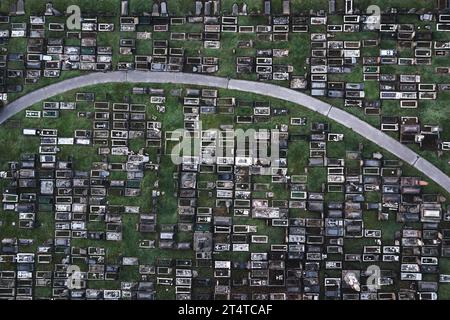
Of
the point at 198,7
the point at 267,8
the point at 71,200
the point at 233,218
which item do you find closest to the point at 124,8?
the point at 198,7

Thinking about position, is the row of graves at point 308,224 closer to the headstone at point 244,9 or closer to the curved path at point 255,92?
the curved path at point 255,92

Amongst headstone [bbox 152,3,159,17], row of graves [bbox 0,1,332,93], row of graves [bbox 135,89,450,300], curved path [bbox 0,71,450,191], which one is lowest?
row of graves [bbox 135,89,450,300]

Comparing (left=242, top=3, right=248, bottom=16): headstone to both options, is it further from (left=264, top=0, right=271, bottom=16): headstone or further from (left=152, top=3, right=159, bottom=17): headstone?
(left=152, top=3, right=159, bottom=17): headstone

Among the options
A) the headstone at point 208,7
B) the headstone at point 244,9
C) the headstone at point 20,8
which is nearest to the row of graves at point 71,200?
the headstone at point 20,8

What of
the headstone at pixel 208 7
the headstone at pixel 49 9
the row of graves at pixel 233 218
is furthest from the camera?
the headstone at pixel 49 9

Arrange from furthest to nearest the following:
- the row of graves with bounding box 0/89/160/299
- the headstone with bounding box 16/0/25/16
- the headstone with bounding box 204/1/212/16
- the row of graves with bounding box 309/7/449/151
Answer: the headstone with bounding box 16/0/25/16
the headstone with bounding box 204/1/212/16
the row of graves with bounding box 0/89/160/299
the row of graves with bounding box 309/7/449/151

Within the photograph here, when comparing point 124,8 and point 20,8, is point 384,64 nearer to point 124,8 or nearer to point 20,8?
point 124,8

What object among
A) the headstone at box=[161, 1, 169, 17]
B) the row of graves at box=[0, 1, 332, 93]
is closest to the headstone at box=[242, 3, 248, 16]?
the row of graves at box=[0, 1, 332, 93]
